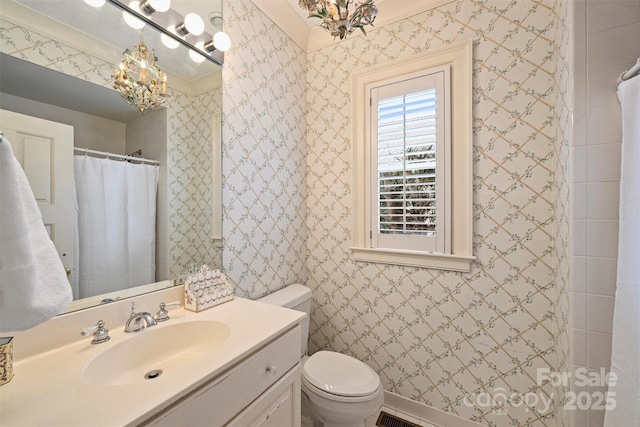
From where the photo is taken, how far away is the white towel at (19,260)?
21.3 inches

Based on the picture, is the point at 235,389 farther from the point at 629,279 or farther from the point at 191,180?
the point at 629,279

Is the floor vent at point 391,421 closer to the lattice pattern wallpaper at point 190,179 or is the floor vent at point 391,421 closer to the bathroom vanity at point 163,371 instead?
the bathroom vanity at point 163,371

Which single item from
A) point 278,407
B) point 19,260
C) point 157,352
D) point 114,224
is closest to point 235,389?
point 278,407

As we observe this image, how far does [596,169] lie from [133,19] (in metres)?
1.88

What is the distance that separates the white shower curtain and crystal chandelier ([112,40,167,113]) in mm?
1697

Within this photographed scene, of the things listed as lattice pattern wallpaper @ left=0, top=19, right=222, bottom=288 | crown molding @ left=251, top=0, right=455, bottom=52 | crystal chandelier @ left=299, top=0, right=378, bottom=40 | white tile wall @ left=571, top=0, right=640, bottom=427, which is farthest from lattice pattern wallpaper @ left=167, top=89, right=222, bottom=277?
white tile wall @ left=571, top=0, right=640, bottom=427

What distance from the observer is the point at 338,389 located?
1253 mm

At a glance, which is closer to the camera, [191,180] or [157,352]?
[157,352]

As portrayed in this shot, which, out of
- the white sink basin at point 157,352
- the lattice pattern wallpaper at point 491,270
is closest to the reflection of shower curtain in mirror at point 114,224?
the white sink basin at point 157,352

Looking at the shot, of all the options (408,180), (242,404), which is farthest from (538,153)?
(242,404)

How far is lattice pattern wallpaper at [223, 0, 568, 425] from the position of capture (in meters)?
1.28

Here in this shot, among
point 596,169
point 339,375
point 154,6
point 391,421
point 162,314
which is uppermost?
point 154,6

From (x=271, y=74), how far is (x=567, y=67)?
4.88ft

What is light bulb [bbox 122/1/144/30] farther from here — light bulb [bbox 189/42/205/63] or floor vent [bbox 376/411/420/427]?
floor vent [bbox 376/411/420/427]
